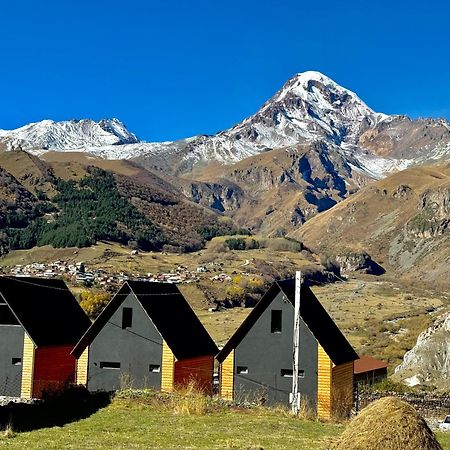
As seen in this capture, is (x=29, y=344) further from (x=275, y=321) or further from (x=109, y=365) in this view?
(x=275, y=321)

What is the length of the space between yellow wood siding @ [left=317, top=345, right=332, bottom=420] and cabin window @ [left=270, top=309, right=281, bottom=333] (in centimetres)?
242

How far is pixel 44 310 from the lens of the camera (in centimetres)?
4075

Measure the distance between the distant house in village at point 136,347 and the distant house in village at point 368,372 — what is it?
46.6 feet

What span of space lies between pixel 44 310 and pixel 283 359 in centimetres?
1433

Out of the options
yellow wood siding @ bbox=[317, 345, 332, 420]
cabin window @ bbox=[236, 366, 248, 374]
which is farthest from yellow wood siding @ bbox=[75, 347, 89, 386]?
yellow wood siding @ bbox=[317, 345, 332, 420]

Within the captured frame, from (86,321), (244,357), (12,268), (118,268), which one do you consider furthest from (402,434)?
(12,268)

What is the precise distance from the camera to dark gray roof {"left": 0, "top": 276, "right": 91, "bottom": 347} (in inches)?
1491

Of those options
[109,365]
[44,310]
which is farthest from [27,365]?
[109,365]

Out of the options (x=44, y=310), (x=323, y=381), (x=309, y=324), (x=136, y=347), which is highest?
(x=44, y=310)

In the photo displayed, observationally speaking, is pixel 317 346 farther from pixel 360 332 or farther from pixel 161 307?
pixel 360 332

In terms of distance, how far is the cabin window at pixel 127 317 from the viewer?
3691 cm

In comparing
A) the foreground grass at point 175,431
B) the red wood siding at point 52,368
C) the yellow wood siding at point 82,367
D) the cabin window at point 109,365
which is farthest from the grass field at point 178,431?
the red wood siding at point 52,368

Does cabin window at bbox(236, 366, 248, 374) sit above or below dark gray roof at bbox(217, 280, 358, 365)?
below

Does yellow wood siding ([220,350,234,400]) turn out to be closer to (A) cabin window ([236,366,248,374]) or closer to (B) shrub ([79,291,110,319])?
(A) cabin window ([236,366,248,374])
